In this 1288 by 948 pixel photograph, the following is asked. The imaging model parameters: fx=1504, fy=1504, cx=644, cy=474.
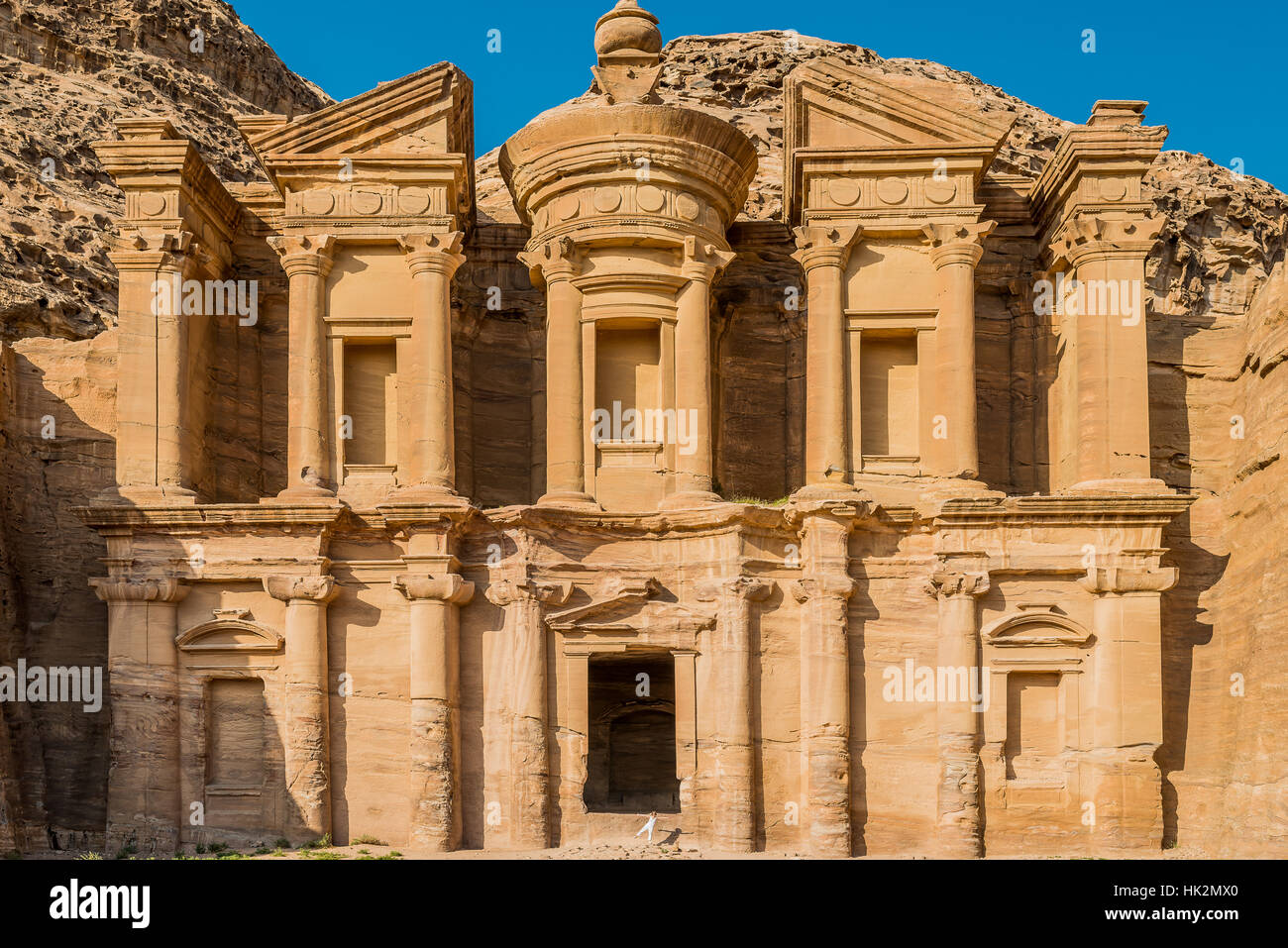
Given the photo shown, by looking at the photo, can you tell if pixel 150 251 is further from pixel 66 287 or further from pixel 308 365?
pixel 66 287

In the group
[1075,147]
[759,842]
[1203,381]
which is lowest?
[759,842]

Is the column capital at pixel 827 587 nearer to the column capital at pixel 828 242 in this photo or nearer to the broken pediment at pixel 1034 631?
the broken pediment at pixel 1034 631

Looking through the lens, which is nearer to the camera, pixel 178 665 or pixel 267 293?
pixel 178 665

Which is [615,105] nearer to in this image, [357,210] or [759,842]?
[357,210]

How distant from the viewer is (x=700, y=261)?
25.4 meters

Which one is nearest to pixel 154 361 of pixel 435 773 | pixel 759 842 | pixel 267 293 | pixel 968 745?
pixel 267 293

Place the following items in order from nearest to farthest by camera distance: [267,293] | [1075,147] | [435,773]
A: [435,773]
[1075,147]
[267,293]

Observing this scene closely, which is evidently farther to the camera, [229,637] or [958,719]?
[229,637]

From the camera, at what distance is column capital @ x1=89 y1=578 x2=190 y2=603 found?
23.7 metres

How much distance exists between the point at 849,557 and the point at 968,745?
3476 mm

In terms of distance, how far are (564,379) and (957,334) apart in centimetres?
655

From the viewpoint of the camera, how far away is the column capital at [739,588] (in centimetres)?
2372

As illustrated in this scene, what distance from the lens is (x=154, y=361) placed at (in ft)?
81.0

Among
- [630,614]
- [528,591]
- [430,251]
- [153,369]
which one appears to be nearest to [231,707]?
[528,591]
